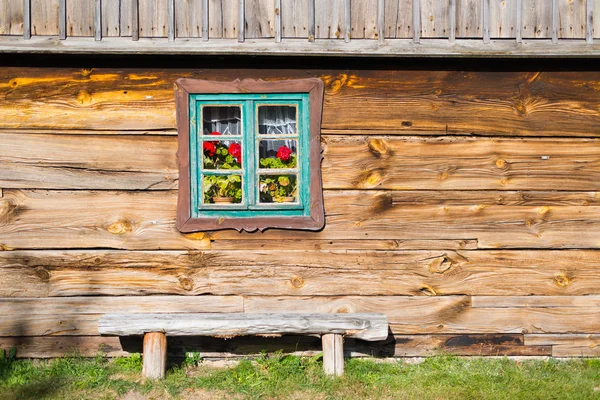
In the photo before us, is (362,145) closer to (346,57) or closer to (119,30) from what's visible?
(346,57)

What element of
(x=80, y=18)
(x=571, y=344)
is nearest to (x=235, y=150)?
(x=80, y=18)

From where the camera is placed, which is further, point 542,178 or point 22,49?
point 542,178

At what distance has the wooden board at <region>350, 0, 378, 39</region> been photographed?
5.30 meters

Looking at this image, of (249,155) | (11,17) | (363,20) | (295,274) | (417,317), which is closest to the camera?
(11,17)

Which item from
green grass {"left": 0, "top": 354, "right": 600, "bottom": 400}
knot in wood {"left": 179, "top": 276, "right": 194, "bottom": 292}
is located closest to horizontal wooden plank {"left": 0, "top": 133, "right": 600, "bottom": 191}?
knot in wood {"left": 179, "top": 276, "right": 194, "bottom": 292}

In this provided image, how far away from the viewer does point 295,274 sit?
5547 mm

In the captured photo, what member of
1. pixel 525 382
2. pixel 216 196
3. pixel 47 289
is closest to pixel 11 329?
pixel 47 289

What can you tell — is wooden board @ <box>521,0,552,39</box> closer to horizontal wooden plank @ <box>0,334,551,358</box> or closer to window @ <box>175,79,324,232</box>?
window @ <box>175,79,324,232</box>

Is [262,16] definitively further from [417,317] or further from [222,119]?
[417,317]

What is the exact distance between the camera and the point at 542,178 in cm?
558

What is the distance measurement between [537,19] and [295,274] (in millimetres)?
2893

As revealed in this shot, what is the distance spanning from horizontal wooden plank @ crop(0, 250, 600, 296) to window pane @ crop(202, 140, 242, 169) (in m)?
0.73

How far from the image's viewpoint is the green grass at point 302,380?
5.06m

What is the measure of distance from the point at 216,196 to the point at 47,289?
1.62 meters
